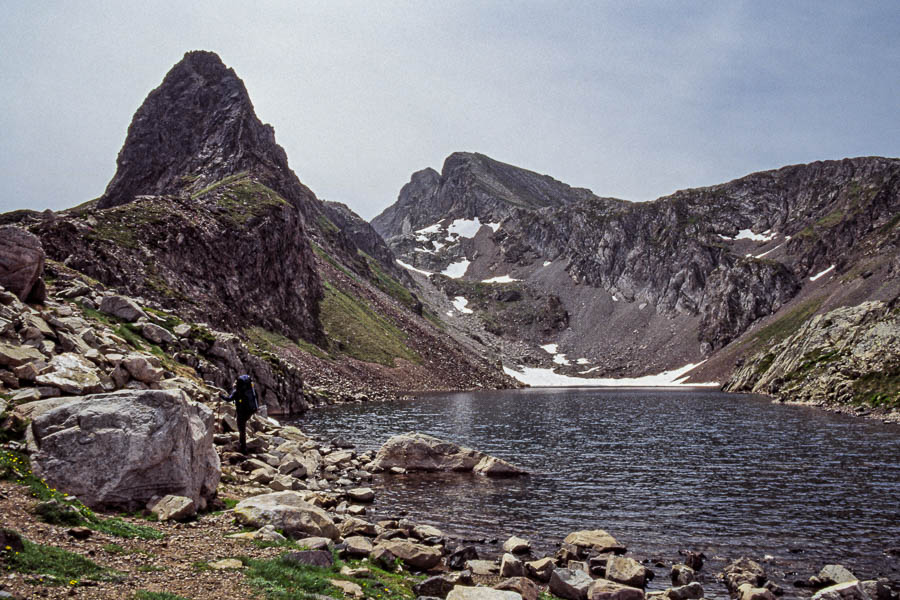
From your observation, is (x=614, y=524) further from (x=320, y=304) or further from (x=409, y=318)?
(x=409, y=318)

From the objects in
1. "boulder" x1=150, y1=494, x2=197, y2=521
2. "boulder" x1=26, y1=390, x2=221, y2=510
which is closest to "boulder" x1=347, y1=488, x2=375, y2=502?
"boulder" x1=26, y1=390, x2=221, y2=510

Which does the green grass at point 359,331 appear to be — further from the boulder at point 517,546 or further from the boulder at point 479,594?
the boulder at point 479,594

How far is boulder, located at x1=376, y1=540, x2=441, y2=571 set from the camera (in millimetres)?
18312

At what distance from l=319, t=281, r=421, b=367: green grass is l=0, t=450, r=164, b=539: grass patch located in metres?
109

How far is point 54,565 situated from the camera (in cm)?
1038

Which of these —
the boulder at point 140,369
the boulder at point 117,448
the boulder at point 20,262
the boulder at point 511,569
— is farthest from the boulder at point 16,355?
the boulder at point 511,569

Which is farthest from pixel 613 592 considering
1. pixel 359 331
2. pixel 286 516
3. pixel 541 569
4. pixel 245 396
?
pixel 359 331

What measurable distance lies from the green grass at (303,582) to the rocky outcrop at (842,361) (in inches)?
3238

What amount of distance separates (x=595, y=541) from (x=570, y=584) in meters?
5.12

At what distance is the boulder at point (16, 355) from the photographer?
61.0 feet

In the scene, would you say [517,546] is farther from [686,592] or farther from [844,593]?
[844,593]

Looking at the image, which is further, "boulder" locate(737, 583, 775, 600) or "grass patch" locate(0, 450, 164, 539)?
"boulder" locate(737, 583, 775, 600)

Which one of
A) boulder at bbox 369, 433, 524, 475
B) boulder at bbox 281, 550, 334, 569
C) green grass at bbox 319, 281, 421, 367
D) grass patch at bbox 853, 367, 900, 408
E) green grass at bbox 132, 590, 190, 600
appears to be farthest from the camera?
green grass at bbox 319, 281, 421, 367

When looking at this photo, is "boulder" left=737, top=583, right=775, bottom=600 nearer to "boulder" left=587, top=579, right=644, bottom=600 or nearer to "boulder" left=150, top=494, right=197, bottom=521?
"boulder" left=587, top=579, right=644, bottom=600
